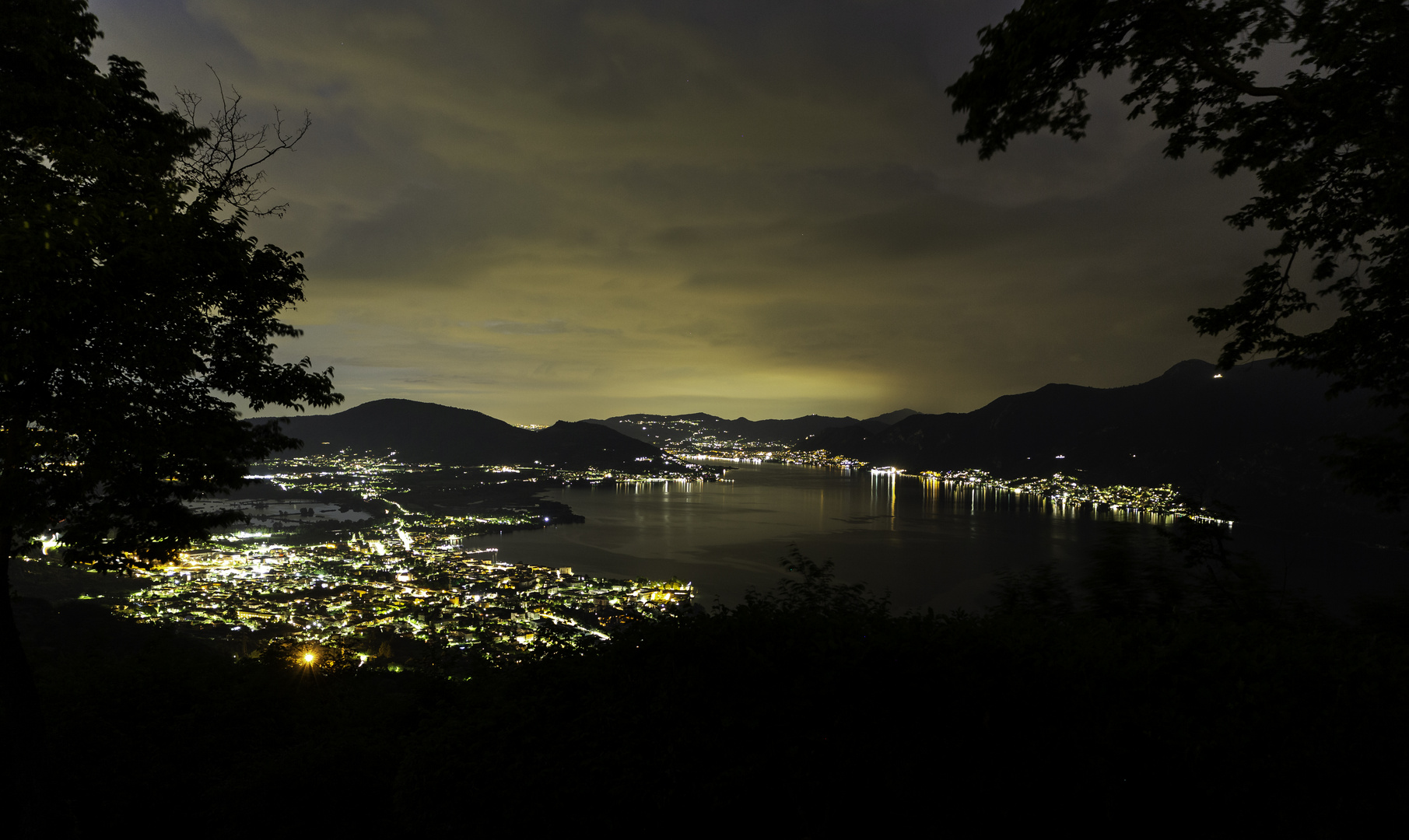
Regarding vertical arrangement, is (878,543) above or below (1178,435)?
below

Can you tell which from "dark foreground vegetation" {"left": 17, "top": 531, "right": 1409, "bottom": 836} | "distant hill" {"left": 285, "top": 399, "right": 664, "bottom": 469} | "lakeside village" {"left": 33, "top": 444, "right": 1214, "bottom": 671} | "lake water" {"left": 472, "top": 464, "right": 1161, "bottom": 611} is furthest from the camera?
"distant hill" {"left": 285, "top": 399, "right": 664, "bottom": 469}

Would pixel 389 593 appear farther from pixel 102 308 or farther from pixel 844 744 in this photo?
pixel 844 744

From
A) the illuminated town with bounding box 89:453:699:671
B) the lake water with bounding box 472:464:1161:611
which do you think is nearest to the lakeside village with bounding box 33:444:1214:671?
the illuminated town with bounding box 89:453:699:671

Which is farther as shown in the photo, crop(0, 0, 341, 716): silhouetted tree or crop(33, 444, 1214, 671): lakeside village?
crop(33, 444, 1214, 671): lakeside village

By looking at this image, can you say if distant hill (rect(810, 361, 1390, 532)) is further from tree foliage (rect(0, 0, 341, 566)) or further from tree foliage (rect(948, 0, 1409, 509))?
tree foliage (rect(0, 0, 341, 566))

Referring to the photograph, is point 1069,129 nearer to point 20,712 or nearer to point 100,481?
point 100,481

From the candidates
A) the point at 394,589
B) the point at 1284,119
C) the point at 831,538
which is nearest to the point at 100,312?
the point at 1284,119
